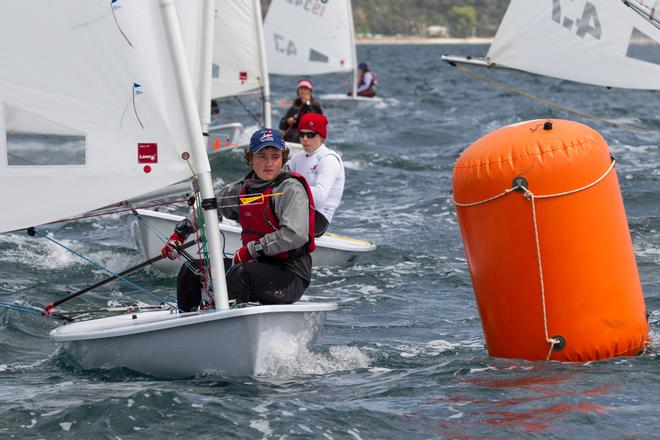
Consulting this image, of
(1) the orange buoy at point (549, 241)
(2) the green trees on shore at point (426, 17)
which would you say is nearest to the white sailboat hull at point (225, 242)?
(1) the orange buoy at point (549, 241)

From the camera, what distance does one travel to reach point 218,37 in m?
14.0

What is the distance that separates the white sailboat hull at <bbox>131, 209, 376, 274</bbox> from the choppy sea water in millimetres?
105

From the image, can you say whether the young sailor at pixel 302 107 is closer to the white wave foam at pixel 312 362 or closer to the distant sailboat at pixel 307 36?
the white wave foam at pixel 312 362

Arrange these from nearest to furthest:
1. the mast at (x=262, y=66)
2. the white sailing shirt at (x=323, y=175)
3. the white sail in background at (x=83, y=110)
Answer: the white sail in background at (x=83, y=110) → the white sailing shirt at (x=323, y=175) → the mast at (x=262, y=66)

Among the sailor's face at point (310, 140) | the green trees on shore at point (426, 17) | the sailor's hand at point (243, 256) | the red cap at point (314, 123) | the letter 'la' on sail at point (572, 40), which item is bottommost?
the sailor's hand at point (243, 256)

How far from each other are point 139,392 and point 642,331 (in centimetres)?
233

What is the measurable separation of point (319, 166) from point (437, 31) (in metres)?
105

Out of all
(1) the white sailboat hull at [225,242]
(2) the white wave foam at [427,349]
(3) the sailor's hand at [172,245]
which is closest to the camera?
(3) the sailor's hand at [172,245]

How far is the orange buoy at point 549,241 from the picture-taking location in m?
5.14

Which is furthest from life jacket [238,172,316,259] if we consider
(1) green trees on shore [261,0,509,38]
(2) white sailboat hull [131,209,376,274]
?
(1) green trees on shore [261,0,509,38]

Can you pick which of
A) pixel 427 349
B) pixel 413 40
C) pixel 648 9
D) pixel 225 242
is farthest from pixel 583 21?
pixel 413 40

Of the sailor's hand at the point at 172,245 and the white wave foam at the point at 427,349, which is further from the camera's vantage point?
the white wave foam at the point at 427,349

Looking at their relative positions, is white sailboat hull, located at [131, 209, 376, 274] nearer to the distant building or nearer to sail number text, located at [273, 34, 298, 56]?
sail number text, located at [273, 34, 298, 56]

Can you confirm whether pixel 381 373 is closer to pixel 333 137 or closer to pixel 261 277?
pixel 261 277
